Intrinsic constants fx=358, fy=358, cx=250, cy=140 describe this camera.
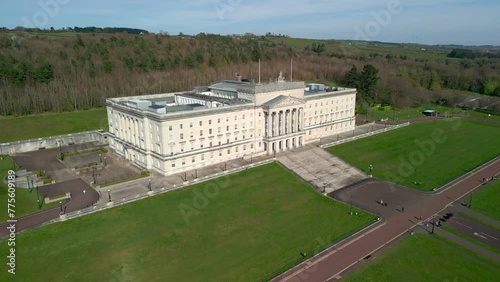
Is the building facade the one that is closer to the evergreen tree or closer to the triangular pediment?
the triangular pediment

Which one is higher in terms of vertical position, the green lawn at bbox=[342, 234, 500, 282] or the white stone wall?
the white stone wall

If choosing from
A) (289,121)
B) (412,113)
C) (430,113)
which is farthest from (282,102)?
(430,113)

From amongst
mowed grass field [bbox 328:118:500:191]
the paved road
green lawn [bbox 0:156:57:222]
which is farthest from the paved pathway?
green lawn [bbox 0:156:57:222]

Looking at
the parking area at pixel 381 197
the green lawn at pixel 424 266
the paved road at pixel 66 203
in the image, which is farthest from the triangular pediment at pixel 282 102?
the green lawn at pixel 424 266

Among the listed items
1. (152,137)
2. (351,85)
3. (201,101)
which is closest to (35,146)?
(152,137)

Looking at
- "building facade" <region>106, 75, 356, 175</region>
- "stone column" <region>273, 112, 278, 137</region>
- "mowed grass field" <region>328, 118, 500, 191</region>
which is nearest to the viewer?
"building facade" <region>106, 75, 356, 175</region>

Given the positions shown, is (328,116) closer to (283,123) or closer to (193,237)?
(283,123)
